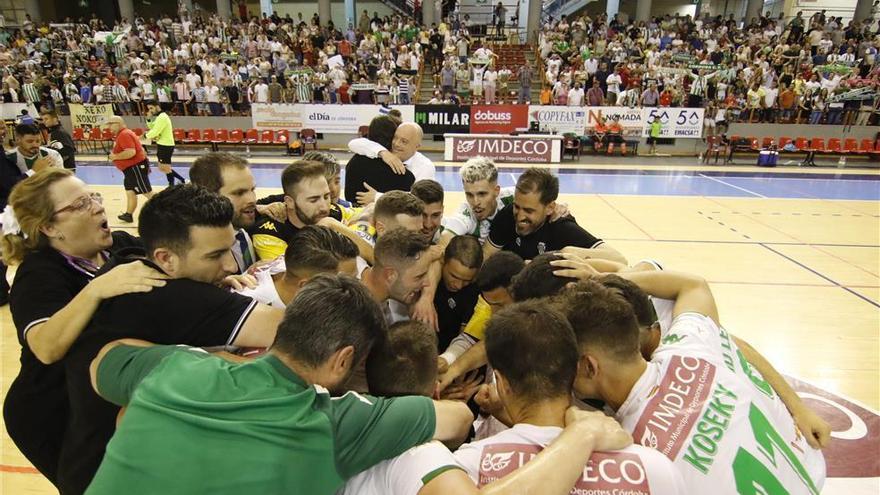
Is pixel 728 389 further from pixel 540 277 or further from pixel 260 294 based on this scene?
pixel 260 294

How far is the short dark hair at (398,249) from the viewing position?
2584 mm

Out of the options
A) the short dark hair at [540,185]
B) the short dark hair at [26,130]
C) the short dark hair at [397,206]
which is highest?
the short dark hair at [26,130]

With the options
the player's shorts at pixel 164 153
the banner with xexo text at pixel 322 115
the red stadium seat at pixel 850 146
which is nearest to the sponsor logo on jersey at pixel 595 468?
the player's shorts at pixel 164 153

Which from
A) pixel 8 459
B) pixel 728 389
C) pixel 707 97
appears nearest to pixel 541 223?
pixel 728 389

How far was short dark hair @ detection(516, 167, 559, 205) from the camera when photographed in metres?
3.38

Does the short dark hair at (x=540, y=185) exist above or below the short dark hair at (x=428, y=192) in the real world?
above

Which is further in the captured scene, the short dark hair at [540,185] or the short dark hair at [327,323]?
the short dark hair at [540,185]

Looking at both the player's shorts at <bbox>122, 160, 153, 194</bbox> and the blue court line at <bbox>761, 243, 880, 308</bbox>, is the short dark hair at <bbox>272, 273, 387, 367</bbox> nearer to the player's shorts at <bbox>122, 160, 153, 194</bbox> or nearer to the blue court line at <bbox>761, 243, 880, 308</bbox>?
the blue court line at <bbox>761, 243, 880, 308</bbox>

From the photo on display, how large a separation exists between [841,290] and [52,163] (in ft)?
34.6

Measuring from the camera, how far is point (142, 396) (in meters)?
1.26

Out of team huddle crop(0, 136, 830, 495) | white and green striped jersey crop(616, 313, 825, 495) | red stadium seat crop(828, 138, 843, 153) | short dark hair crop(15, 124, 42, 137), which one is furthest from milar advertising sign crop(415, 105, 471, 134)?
white and green striped jersey crop(616, 313, 825, 495)

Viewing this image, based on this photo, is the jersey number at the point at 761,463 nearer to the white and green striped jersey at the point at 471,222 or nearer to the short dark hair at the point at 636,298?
the short dark hair at the point at 636,298

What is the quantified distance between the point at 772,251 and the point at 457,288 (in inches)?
280

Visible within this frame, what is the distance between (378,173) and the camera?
492 cm
